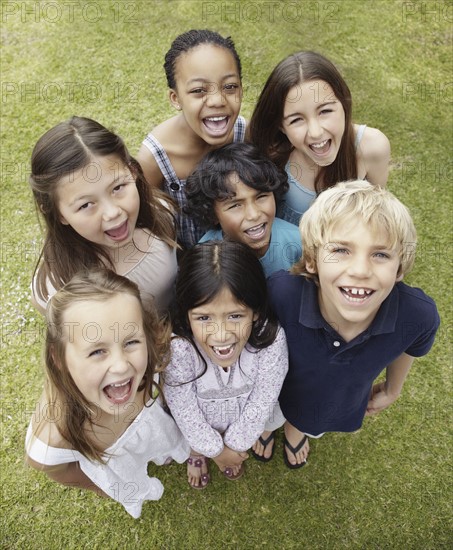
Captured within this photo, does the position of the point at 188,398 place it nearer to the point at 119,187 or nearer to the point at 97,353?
the point at 97,353

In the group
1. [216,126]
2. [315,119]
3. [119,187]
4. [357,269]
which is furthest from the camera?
[216,126]

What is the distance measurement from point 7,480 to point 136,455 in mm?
948

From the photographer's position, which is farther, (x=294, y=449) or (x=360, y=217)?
(x=294, y=449)

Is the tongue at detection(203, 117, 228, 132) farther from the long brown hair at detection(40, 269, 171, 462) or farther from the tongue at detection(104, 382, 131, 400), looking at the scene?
the tongue at detection(104, 382, 131, 400)

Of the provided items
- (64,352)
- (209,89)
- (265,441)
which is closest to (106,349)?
(64,352)

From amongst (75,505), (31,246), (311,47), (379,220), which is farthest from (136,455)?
(311,47)

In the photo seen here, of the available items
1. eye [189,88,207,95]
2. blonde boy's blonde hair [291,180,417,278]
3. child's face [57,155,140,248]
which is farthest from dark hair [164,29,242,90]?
blonde boy's blonde hair [291,180,417,278]

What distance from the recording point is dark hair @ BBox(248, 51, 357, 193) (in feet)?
6.28

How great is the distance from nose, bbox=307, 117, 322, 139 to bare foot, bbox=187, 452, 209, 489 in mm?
1559

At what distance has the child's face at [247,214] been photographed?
1928 millimetres

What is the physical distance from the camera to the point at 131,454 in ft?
6.30

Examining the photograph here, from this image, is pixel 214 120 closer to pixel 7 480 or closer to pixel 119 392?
pixel 119 392

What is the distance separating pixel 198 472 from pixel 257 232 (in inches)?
48.4

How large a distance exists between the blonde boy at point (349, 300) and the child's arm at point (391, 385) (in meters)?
0.02
